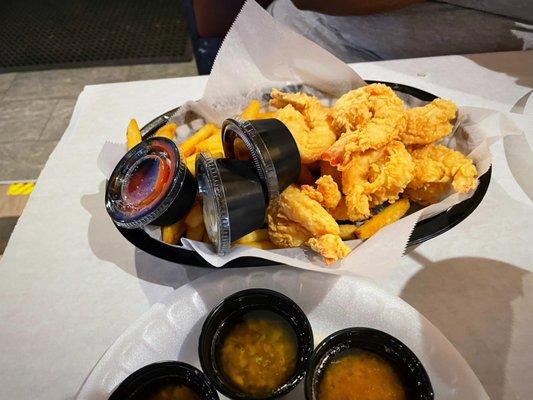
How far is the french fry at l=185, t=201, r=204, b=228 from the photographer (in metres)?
1.17

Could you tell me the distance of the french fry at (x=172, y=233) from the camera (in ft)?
3.83

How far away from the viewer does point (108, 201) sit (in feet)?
3.93

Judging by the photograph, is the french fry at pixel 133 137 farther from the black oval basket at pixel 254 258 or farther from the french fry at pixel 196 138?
the black oval basket at pixel 254 258

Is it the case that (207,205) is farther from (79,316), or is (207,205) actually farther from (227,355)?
(79,316)

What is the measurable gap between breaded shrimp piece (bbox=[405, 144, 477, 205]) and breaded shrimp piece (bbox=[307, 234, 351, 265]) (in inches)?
12.8

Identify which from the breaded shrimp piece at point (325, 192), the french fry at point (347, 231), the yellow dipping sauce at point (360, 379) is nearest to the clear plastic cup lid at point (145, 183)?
the breaded shrimp piece at point (325, 192)

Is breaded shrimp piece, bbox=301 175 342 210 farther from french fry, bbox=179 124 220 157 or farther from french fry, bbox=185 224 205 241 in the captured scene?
french fry, bbox=179 124 220 157

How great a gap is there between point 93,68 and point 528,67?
3697 millimetres

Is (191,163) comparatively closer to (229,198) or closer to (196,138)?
(196,138)

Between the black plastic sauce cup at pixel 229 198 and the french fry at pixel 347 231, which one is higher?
the black plastic sauce cup at pixel 229 198

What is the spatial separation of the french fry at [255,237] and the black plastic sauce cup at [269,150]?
0.11 metres

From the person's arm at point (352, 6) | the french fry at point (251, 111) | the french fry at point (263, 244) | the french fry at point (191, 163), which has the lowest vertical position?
the french fry at point (263, 244)

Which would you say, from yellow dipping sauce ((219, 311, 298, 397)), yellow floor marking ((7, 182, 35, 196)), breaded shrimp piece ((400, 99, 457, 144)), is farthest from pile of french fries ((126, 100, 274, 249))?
yellow floor marking ((7, 182, 35, 196))

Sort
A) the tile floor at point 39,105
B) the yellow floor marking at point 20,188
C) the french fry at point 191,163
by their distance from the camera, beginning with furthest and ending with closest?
the tile floor at point 39,105 → the yellow floor marking at point 20,188 → the french fry at point 191,163
